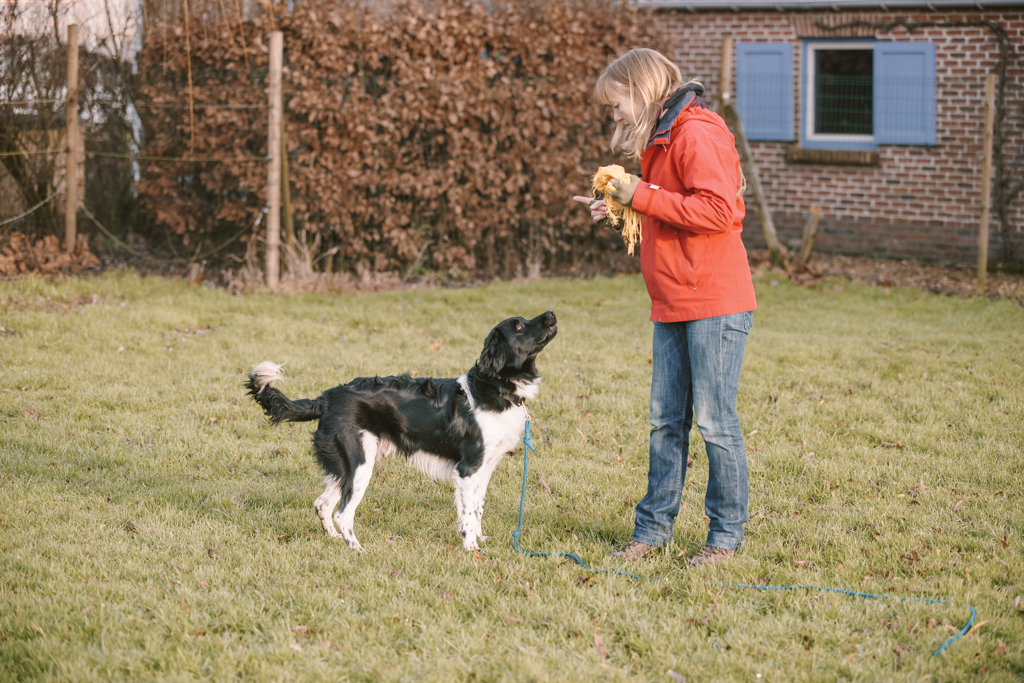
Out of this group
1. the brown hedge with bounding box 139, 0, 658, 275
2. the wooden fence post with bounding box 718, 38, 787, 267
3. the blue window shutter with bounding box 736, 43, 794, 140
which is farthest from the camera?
the blue window shutter with bounding box 736, 43, 794, 140

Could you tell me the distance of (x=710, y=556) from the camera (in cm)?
377

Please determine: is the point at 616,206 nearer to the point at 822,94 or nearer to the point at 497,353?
the point at 497,353

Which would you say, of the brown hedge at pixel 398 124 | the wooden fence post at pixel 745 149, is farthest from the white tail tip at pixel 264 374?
the wooden fence post at pixel 745 149

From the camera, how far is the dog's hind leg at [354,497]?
3930mm

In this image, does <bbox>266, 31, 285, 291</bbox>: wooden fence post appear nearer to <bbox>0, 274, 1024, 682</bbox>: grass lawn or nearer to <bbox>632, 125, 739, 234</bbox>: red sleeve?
<bbox>0, 274, 1024, 682</bbox>: grass lawn

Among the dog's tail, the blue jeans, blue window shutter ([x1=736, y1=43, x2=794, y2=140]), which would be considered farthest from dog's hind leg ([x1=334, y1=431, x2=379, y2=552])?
blue window shutter ([x1=736, y1=43, x2=794, y2=140])

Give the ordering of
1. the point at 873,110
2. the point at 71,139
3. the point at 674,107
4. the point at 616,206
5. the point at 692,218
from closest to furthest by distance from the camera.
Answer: the point at 692,218, the point at 674,107, the point at 616,206, the point at 71,139, the point at 873,110

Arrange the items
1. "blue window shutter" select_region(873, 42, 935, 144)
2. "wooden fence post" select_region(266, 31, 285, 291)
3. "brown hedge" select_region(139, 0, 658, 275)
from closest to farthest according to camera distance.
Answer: "wooden fence post" select_region(266, 31, 285, 291)
"brown hedge" select_region(139, 0, 658, 275)
"blue window shutter" select_region(873, 42, 935, 144)

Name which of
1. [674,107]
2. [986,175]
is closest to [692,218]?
[674,107]

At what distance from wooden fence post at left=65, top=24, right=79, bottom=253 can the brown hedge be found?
725mm

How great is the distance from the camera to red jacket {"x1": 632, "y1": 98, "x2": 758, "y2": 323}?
3.38 meters

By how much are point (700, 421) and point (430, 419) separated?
4.16 ft

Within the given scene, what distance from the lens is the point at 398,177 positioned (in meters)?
9.85

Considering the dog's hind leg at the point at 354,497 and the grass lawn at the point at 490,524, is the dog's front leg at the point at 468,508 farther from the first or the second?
the dog's hind leg at the point at 354,497
